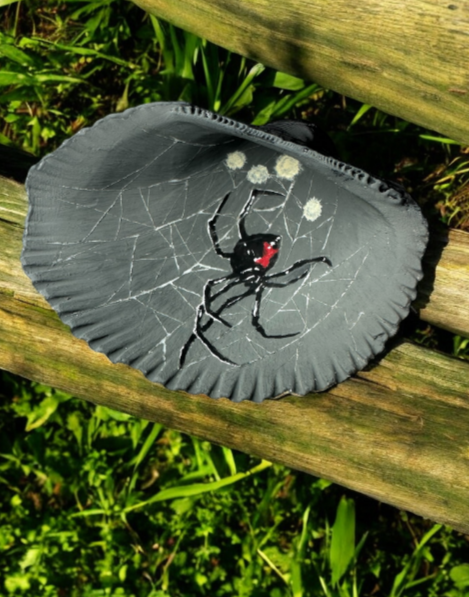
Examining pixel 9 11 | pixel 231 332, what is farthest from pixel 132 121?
pixel 9 11

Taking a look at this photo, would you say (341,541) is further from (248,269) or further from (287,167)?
(287,167)

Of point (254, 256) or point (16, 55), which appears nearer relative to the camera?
point (254, 256)

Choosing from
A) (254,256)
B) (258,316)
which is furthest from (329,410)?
(254,256)

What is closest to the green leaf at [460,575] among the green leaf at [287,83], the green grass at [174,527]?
the green grass at [174,527]

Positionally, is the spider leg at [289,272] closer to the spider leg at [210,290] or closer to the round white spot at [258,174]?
the spider leg at [210,290]

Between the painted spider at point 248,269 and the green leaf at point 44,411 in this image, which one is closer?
the painted spider at point 248,269

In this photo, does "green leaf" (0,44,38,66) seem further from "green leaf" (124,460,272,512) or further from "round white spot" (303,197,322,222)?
"green leaf" (124,460,272,512)

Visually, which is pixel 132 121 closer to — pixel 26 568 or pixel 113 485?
pixel 113 485
